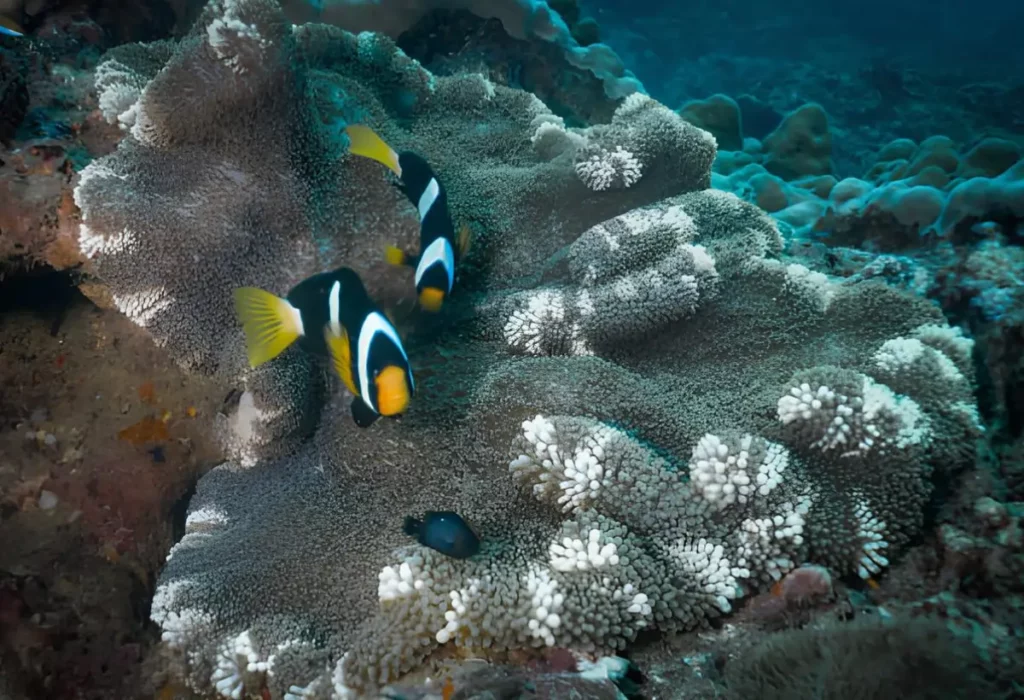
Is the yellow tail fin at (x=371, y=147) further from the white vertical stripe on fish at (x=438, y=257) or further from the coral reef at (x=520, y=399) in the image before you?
the white vertical stripe on fish at (x=438, y=257)

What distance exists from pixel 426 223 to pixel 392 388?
101 centimetres

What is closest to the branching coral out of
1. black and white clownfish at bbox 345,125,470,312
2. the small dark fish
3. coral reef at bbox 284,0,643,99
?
black and white clownfish at bbox 345,125,470,312

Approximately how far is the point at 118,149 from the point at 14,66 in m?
0.75

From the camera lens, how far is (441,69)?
16.1ft

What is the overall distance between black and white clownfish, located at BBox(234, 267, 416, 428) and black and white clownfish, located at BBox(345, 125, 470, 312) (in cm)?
30

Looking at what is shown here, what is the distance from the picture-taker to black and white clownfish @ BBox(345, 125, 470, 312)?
213 cm

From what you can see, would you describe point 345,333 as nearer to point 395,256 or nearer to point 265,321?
point 265,321

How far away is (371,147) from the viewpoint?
7.76ft

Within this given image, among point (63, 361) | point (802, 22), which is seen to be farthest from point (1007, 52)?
point (63, 361)

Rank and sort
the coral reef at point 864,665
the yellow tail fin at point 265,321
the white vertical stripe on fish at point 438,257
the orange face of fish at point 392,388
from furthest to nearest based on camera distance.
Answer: the white vertical stripe on fish at point 438,257
the yellow tail fin at point 265,321
the orange face of fish at point 392,388
the coral reef at point 864,665

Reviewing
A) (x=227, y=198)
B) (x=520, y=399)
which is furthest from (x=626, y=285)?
(x=227, y=198)

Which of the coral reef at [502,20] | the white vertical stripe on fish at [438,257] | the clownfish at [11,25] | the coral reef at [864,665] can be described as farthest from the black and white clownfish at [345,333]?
the coral reef at [502,20]

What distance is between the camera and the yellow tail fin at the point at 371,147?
2.37 metres

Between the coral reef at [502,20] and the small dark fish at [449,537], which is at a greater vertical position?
the coral reef at [502,20]
